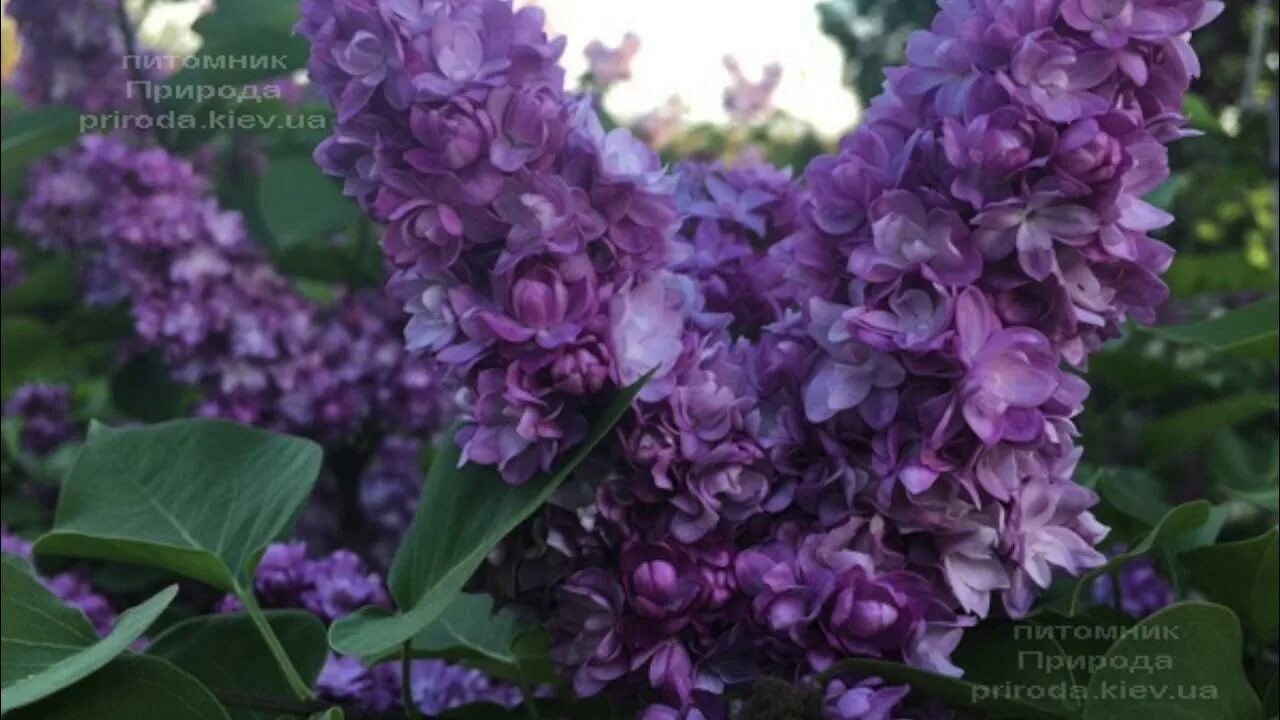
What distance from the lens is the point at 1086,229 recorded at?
55cm

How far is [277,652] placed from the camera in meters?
0.64

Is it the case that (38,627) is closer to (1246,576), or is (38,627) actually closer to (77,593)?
(77,593)

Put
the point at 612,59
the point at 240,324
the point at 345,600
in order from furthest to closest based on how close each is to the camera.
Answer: the point at 612,59 → the point at 240,324 → the point at 345,600

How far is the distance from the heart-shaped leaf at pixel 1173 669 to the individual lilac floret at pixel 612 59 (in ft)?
3.31

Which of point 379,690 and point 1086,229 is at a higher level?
point 1086,229

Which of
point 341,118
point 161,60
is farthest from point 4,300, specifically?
point 341,118

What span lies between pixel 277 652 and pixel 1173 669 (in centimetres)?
36

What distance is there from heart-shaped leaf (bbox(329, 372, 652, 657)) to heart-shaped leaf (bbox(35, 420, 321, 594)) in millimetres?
68

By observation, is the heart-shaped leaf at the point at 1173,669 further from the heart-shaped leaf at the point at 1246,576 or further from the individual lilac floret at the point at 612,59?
the individual lilac floret at the point at 612,59

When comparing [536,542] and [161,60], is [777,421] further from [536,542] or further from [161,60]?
[161,60]

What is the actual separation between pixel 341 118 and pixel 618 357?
0.14 metres

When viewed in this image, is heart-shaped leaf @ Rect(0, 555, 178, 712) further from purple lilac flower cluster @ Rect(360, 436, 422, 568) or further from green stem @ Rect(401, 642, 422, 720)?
purple lilac flower cluster @ Rect(360, 436, 422, 568)

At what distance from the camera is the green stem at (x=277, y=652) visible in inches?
24.8

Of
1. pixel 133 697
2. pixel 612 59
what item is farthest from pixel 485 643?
pixel 612 59
